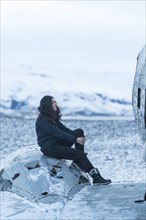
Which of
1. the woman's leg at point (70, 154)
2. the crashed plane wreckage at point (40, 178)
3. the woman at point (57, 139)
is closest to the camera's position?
the crashed plane wreckage at point (40, 178)

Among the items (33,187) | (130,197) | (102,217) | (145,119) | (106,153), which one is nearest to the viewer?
(145,119)

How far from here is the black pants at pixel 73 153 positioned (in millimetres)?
11547

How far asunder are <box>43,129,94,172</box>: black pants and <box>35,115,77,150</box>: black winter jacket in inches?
4.2

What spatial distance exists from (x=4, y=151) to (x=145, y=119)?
84.5 ft

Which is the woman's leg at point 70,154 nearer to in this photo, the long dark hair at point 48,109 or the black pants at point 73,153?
the black pants at point 73,153

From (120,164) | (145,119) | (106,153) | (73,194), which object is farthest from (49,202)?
(106,153)

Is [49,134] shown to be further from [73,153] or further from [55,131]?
[73,153]

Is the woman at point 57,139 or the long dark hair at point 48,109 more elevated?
the long dark hair at point 48,109

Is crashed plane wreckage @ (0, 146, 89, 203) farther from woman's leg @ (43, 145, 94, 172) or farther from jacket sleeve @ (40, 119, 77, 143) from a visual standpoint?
jacket sleeve @ (40, 119, 77, 143)

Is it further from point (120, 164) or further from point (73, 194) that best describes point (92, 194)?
point (120, 164)

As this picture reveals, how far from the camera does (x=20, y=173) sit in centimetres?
1174

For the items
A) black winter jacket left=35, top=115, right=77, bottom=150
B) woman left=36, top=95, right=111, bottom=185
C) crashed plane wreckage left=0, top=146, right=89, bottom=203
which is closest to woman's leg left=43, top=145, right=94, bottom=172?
woman left=36, top=95, right=111, bottom=185

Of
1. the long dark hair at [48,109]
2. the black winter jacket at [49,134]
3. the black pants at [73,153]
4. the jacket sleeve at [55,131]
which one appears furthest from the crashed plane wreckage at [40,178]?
the long dark hair at [48,109]

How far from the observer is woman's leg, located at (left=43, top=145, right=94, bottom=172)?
11539mm
